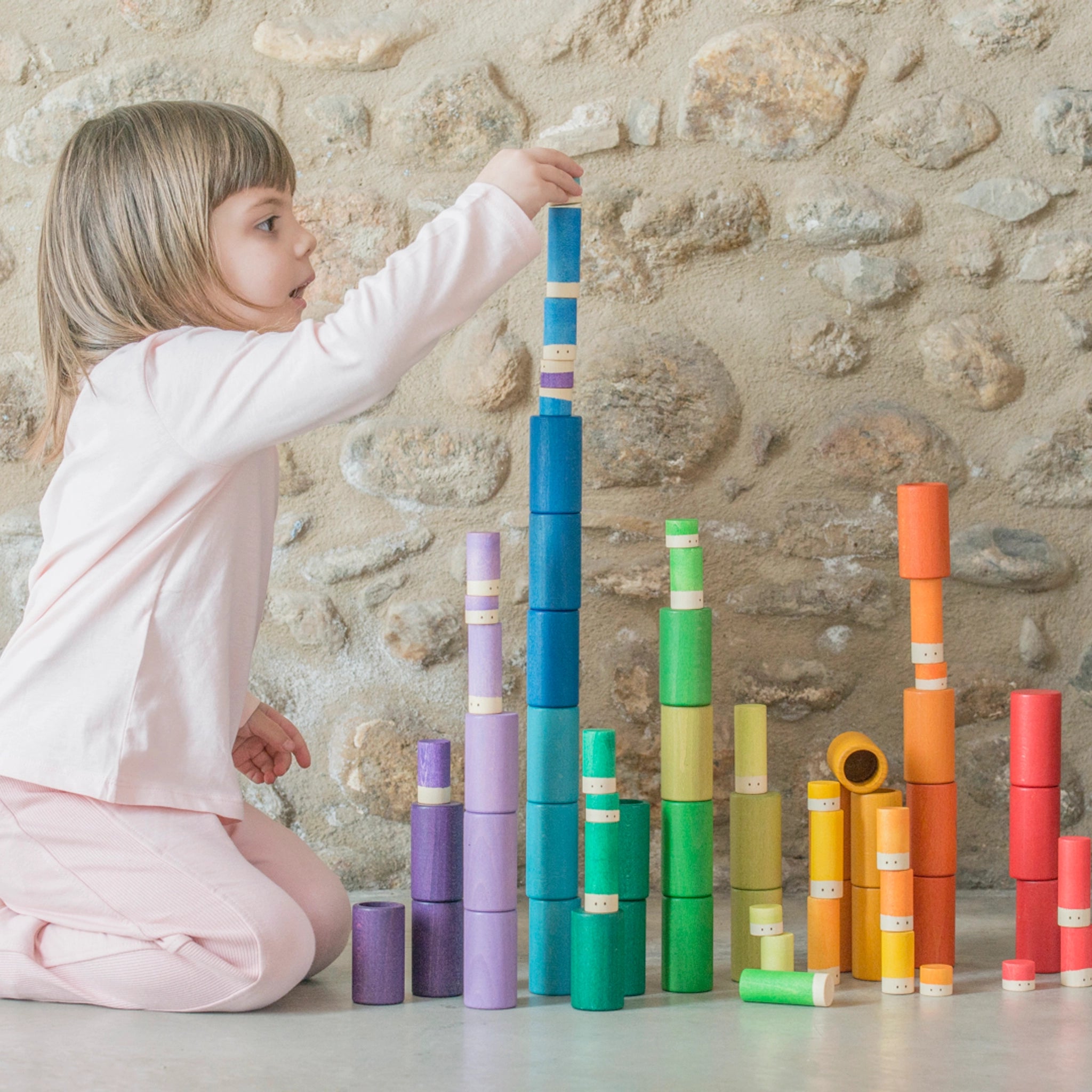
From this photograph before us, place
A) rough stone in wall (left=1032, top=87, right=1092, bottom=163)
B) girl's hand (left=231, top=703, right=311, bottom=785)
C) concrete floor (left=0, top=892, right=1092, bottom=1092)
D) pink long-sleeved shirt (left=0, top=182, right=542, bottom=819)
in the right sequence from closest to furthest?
concrete floor (left=0, top=892, right=1092, bottom=1092), pink long-sleeved shirt (left=0, top=182, right=542, bottom=819), girl's hand (left=231, top=703, right=311, bottom=785), rough stone in wall (left=1032, top=87, right=1092, bottom=163)

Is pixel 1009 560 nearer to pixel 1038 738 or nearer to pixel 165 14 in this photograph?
pixel 1038 738

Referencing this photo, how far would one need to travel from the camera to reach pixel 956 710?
1745 millimetres

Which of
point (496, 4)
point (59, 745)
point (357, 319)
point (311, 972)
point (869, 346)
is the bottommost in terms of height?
point (311, 972)

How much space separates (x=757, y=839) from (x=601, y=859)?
7.4 inches

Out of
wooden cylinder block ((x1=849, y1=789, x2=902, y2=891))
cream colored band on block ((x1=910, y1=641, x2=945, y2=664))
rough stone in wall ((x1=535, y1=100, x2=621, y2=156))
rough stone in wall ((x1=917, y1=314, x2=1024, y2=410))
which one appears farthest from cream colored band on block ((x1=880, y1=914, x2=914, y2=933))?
rough stone in wall ((x1=535, y1=100, x2=621, y2=156))

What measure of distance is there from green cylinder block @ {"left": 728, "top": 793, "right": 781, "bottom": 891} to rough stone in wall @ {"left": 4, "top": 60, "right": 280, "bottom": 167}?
108cm

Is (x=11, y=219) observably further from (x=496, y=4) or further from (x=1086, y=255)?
(x=1086, y=255)

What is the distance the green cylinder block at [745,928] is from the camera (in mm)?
1410

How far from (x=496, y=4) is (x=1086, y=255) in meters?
0.83

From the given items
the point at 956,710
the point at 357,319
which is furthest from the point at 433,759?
the point at 956,710

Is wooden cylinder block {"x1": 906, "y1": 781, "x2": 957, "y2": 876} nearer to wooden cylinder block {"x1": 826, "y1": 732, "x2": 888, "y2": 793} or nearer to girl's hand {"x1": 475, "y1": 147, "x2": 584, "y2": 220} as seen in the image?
wooden cylinder block {"x1": 826, "y1": 732, "x2": 888, "y2": 793}

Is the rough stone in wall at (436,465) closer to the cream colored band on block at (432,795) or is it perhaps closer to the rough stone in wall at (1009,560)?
the cream colored band on block at (432,795)

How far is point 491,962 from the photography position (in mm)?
1323

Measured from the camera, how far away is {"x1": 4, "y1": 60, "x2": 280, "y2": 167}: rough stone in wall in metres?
1.79
